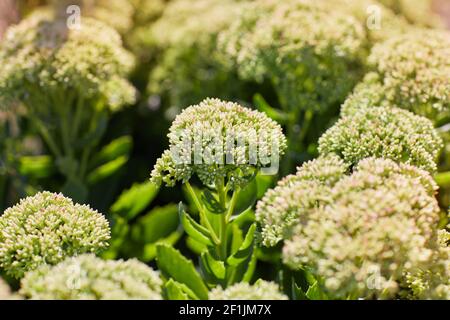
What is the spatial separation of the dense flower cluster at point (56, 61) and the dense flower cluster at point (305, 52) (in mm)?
519

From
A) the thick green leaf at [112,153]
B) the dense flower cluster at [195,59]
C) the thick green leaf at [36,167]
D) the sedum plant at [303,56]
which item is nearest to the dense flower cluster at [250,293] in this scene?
the sedum plant at [303,56]

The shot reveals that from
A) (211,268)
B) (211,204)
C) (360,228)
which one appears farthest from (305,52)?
(360,228)

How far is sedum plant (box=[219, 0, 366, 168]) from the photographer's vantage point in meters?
2.16

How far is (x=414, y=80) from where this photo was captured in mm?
1941

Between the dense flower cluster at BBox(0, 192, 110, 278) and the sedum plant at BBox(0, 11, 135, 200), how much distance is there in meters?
0.70

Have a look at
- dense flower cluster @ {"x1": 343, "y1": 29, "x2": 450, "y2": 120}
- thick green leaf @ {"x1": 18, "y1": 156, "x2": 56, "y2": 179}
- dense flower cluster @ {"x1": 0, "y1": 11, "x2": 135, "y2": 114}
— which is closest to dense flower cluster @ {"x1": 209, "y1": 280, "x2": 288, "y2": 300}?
dense flower cluster @ {"x1": 343, "y1": 29, "x2": 450, "y2": 120}

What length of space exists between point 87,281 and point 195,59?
1819mm

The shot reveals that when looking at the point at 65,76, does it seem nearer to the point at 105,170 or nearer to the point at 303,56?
the point at 105,170

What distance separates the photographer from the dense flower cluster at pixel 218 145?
147 cm

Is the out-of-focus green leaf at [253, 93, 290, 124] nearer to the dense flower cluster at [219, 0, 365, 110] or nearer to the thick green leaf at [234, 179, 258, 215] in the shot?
the dense flower cluster at [219, 0, 365, 110]

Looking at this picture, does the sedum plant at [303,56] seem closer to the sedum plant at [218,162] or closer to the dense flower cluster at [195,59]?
the dense flower cluster at [195,59]

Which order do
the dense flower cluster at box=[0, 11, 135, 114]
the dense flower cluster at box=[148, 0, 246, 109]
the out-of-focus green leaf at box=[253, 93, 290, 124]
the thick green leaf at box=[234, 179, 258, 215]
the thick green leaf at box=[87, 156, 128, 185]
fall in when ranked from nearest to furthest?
the thick green leaf at box=[234, 179, 258, 215], the dense flower cluster at box=[0, 11, 135, 114], the out-of-focus green leaf at box=[253, 93, 290, 124], the thick green leaf at box=[87, 156, 128, 185], the dense flower cluster at box=[148, 0, 246, 109]
